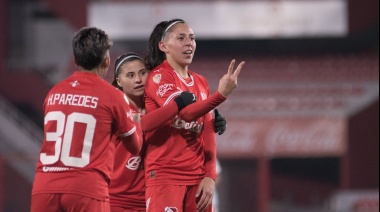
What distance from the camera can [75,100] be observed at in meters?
3.57

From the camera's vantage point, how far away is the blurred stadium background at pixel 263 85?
1170 cm

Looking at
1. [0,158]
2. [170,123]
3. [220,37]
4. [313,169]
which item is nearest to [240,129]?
[313,169]

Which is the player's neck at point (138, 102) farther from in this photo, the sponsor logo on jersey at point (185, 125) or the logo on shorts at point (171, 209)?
the logo on shorts at point (171, 209)

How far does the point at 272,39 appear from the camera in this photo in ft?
59.1

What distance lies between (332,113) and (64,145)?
9.49m

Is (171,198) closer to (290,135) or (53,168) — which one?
(53,168)

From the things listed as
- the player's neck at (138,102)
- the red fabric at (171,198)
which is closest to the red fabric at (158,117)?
the red fabric at (171,198)

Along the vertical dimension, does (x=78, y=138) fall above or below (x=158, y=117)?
below

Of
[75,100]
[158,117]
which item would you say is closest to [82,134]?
[75,100]

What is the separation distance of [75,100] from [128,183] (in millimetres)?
961

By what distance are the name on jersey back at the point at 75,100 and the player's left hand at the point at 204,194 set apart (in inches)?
33.7

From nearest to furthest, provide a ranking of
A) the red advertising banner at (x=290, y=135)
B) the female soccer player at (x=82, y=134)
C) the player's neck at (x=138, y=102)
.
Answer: the female soccer player at (x=82, y=134)
the player's neck at (x=138, y=102)
the red advertising banner at (x=290, y=135)

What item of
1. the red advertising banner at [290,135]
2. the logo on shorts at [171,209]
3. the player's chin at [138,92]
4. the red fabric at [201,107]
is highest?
the red advertising banner at [290,135]

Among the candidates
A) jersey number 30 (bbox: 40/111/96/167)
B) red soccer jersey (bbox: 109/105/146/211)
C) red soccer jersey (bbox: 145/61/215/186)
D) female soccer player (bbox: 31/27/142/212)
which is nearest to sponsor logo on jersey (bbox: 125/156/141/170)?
red soccer jersey (bbox: 109/105/146/211)
